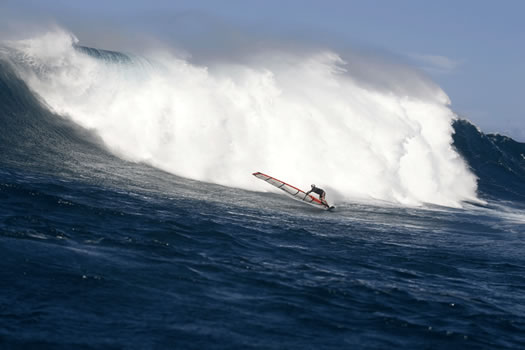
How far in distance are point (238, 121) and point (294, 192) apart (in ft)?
25.4

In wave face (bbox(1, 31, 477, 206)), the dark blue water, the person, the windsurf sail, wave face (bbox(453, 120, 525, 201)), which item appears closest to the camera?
the dark blue water

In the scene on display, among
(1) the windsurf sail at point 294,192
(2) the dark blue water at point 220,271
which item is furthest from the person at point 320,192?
(2) the dark blue water at point 220,271

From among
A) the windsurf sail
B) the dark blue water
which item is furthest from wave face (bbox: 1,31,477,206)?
the dark blue water

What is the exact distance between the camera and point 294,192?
26250mm

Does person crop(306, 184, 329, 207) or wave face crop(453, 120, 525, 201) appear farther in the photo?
wave face crop(453, 120, 525, 201)

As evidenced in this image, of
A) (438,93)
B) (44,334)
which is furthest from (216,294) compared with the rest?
(438,93)

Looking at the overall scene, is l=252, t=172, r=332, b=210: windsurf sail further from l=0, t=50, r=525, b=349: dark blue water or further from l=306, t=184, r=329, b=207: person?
l=0, t=50, r=525, b=349: dark blue water

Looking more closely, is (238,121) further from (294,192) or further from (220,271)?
(220,271)

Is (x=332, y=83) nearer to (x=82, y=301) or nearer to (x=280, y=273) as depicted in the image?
(x=280, y=273)

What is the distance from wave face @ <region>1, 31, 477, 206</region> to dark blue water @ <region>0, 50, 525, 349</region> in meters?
5.68

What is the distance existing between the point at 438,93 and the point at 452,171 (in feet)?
33.3

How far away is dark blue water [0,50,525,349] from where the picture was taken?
8.85 meters

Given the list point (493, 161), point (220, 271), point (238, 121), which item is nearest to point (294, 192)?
point (238, 121)

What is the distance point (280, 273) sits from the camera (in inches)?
494
